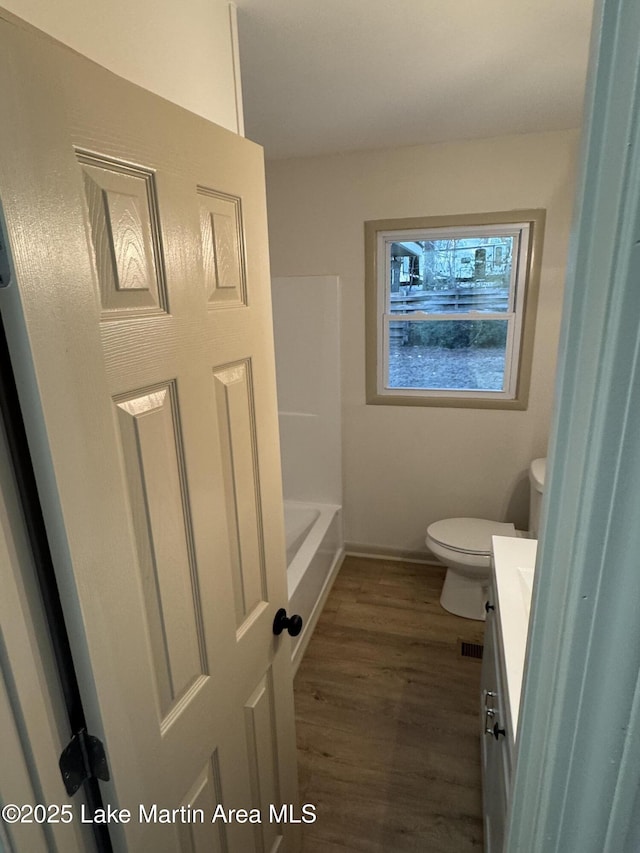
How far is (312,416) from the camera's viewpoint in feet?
9.71

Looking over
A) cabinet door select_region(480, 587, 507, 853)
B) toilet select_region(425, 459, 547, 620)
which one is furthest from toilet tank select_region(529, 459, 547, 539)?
cabinet door select_region(480, 587, 507, 853)

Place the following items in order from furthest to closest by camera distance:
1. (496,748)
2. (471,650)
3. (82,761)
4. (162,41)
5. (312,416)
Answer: (312,416) < (471,650) < (496,748) < (162,41) < (82,761)

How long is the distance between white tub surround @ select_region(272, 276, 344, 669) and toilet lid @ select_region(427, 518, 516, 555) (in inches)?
25.6

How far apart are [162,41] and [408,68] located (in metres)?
0.99

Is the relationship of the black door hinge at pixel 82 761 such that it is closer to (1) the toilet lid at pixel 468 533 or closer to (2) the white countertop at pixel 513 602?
(2) the white countertop at pixel 513 602

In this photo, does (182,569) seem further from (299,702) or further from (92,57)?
(299,702)

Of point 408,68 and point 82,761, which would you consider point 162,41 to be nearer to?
point 408,68

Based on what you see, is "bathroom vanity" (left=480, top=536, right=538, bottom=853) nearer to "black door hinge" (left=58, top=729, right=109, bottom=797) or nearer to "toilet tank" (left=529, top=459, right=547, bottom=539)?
"black door hinge" (left=58, top=729, right=109, bottom=797)

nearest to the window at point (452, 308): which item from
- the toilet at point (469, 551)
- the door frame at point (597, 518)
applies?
the toilet at point (469, 551)

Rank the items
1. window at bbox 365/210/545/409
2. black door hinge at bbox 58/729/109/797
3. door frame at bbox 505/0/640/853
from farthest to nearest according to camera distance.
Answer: window at bbox 365/210/545/409 → black door hinge at bbox 58/729/109/797 → door frame at bbox 505/0/640/853

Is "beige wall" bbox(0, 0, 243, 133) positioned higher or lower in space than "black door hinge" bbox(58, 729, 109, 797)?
higher

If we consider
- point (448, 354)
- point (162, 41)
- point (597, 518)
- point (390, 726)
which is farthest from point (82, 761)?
point (448, 354)

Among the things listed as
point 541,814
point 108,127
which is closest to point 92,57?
point 108,127

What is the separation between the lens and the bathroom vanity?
1.03 meters
